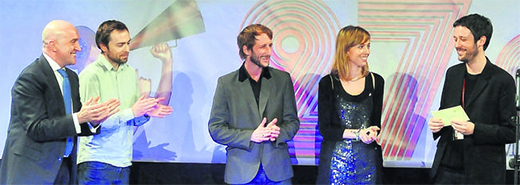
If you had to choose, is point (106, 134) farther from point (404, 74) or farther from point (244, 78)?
point (404, 74)

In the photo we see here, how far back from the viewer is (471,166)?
13.3 feet

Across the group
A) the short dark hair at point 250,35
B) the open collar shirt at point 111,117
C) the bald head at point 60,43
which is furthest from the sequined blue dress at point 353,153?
the bald head at point 60,43

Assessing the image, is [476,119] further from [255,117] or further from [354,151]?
[255,117]

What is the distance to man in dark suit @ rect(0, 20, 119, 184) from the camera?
3.76 meters

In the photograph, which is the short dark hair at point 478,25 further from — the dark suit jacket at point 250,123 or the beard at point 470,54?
the dark suit jacket at point 250,123

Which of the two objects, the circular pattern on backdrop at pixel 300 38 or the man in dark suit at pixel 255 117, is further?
the circular pattern on backdrop at pixel 300 38

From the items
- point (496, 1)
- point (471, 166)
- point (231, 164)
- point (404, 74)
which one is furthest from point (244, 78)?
point (496, 1)

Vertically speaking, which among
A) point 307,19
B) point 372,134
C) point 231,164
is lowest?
point 231,164

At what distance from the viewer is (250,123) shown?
13.5ft

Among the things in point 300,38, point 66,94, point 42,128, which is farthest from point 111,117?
point 300,38

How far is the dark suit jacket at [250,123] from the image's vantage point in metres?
4.01

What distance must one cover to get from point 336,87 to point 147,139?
173 cm

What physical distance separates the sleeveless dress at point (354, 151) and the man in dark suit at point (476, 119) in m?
0.52

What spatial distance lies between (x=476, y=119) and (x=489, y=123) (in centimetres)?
10
